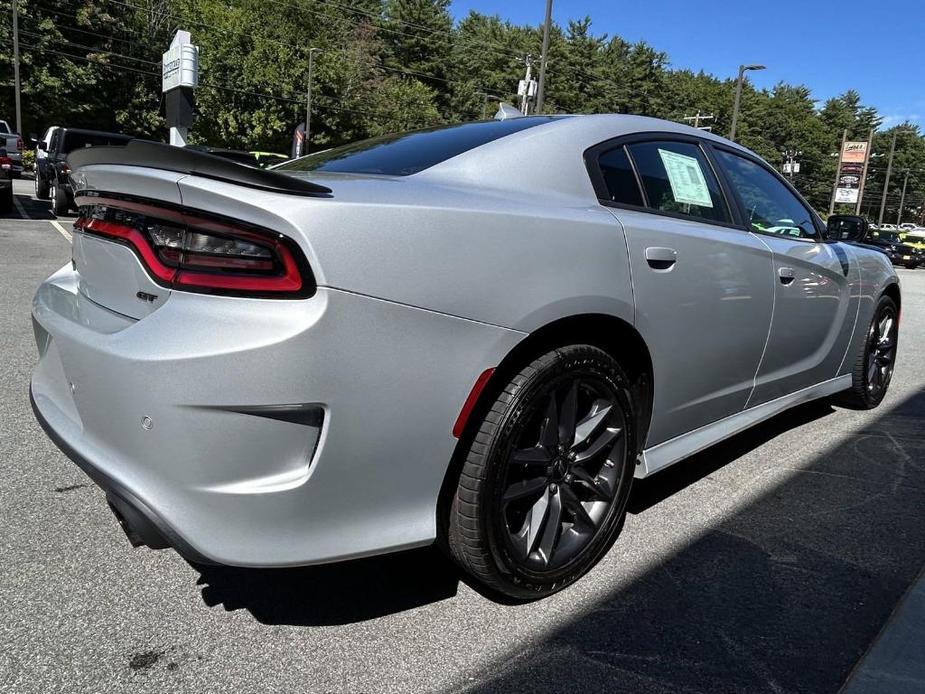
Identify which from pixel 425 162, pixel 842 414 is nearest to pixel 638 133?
pixel 425 162

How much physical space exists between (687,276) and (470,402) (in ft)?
3.52

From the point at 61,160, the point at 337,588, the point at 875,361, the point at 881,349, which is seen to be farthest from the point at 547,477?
the point at 61,160

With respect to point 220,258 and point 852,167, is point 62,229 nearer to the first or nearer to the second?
point 220,258

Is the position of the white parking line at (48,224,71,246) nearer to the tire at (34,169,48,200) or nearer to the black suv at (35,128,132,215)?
the black suv at (35,128,132,215)

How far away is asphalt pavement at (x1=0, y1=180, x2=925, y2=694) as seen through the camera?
6.02 ft

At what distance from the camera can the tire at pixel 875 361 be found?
4293 mm

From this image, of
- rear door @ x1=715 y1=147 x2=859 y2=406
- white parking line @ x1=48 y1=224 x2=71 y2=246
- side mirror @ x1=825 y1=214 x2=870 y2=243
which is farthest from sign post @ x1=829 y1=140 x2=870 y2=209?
rear door @ x1=715 y1=147 x2=859 y2=406

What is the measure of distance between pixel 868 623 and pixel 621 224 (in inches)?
57.1

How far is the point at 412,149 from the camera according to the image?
251cm

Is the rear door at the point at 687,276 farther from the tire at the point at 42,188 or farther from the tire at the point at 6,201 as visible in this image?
the tire at the point at 42,188

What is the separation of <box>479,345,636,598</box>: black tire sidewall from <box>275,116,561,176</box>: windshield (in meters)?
0.74

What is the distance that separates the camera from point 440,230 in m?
1.76

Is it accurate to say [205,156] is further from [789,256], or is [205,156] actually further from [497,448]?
[789,256]

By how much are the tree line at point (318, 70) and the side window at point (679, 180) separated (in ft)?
134
